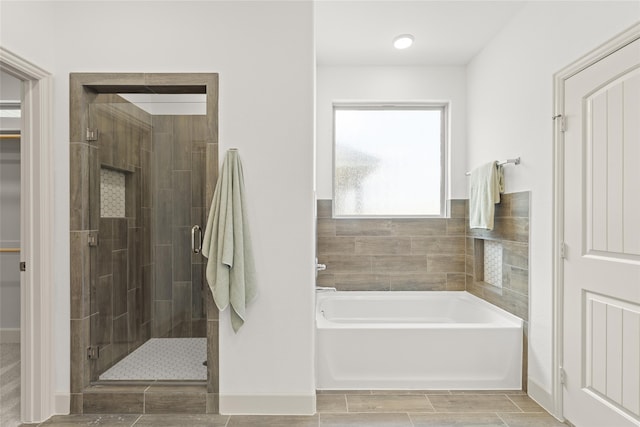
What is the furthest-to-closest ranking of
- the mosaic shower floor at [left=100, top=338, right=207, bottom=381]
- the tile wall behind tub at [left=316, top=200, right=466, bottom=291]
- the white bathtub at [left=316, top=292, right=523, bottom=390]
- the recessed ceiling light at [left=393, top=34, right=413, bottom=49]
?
the tile wall behind tub at [left=316, top=200, right=466, bottom=291] < the recessed ceiling light at [left=393, top=34, right=413, bottom=49] < the white bathtub at [left=316, top=292, right=523, bottom=390] < the mosaic shower floor at [left=100, top=338, right=207, bottom=381]

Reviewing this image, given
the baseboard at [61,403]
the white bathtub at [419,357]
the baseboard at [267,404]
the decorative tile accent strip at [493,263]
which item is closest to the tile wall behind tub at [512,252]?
the decorative tile accent strip at [493,263]

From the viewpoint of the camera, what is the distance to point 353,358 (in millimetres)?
2639

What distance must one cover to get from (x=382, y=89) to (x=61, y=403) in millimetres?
3370

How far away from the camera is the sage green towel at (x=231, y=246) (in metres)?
2.24

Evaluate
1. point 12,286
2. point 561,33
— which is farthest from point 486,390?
point 12,286

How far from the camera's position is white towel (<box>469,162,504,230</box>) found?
2.89 metres

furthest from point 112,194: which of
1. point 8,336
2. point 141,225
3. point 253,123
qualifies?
point 8,336

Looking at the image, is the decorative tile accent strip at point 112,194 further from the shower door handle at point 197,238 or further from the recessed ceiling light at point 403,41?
the recessed ceiling light at point 403,41

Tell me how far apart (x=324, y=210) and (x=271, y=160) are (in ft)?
4.61

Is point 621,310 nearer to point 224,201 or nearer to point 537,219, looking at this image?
point 537,219

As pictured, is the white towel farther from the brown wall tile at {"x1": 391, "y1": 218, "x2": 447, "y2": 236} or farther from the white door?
the white door

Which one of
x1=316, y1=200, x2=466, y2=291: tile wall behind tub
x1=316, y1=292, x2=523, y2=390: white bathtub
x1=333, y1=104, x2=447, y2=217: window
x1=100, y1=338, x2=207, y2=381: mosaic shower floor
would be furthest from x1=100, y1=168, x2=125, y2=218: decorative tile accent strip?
x1=333, y1=104, x2=447, y2=217: window

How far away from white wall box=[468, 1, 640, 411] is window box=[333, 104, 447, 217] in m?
0.78

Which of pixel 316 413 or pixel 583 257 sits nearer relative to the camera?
pixel 583 257
